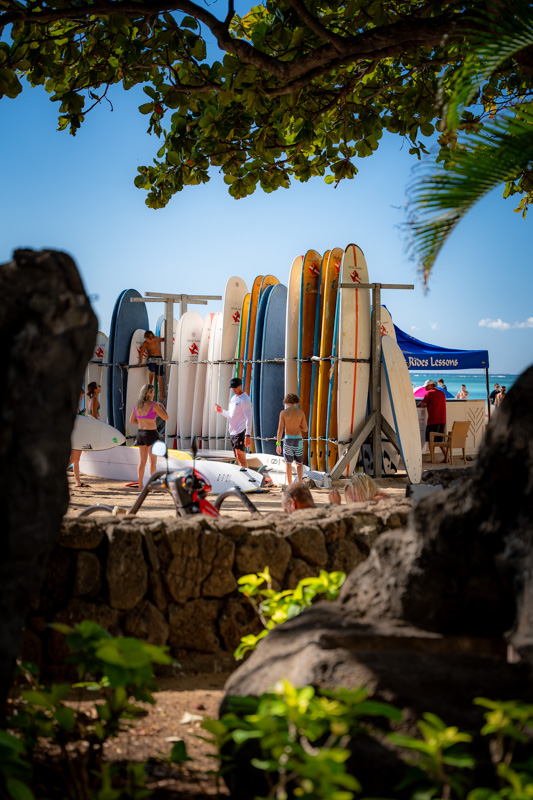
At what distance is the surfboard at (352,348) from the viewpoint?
11.2 meters

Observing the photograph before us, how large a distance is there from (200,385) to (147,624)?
37.8 ft

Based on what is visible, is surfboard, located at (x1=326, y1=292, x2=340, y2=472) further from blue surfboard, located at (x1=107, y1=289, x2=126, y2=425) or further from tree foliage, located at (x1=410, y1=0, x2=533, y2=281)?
tree foliage, located at (x1=410, y1=0, x2=533, y2=281)

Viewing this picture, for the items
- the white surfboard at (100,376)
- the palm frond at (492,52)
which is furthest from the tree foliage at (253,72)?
the white surfboard at (100,376)

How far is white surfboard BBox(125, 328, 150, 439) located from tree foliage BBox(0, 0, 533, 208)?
30.5 feet

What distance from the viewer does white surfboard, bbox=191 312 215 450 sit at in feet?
48.2

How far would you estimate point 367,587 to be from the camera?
239 cm

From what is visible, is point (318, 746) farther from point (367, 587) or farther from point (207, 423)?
point (207, 423)

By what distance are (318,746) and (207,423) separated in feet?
42.7

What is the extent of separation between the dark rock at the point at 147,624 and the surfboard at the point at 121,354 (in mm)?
12857

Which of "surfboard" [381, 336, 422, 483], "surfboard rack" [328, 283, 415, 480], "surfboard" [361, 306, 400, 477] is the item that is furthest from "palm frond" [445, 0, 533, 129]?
"surfboard" [361, 306, 400, 477]

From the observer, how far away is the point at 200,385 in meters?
15.0

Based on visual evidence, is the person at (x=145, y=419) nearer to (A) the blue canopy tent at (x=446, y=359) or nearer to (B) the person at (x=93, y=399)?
(B) the person at (x=93, y=399)

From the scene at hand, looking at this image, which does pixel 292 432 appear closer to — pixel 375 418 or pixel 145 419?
pixel 375 418

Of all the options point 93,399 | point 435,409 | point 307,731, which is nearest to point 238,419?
point 93,399
